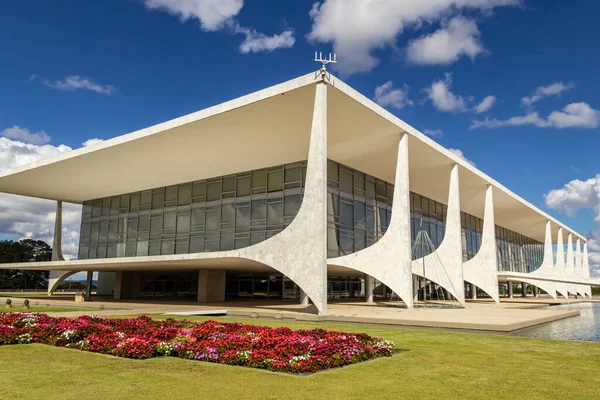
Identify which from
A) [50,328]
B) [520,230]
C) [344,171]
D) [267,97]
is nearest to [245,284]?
[344,171]

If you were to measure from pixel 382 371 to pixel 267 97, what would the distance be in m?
15.6

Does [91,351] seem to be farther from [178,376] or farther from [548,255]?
[548,255]

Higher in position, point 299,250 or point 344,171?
point 344,171

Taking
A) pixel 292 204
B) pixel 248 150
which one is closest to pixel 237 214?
pixel 292 204

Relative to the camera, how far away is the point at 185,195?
124 ft

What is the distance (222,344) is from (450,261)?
25.6 meters

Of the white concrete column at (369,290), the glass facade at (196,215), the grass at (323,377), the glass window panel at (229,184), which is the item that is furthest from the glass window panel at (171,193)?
the grass at (323,377)

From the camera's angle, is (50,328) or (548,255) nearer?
(50,328)

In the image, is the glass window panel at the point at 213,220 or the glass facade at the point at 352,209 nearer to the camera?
the glass facade at the point at 352,209

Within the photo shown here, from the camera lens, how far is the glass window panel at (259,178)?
32562 millimetres

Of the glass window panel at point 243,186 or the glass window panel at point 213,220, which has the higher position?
the glass window panel at point 243,186

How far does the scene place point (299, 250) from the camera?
2112 cm

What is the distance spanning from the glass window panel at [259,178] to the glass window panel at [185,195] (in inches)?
269

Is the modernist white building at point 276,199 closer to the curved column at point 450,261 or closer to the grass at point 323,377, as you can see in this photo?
the curved column at point 450,261
